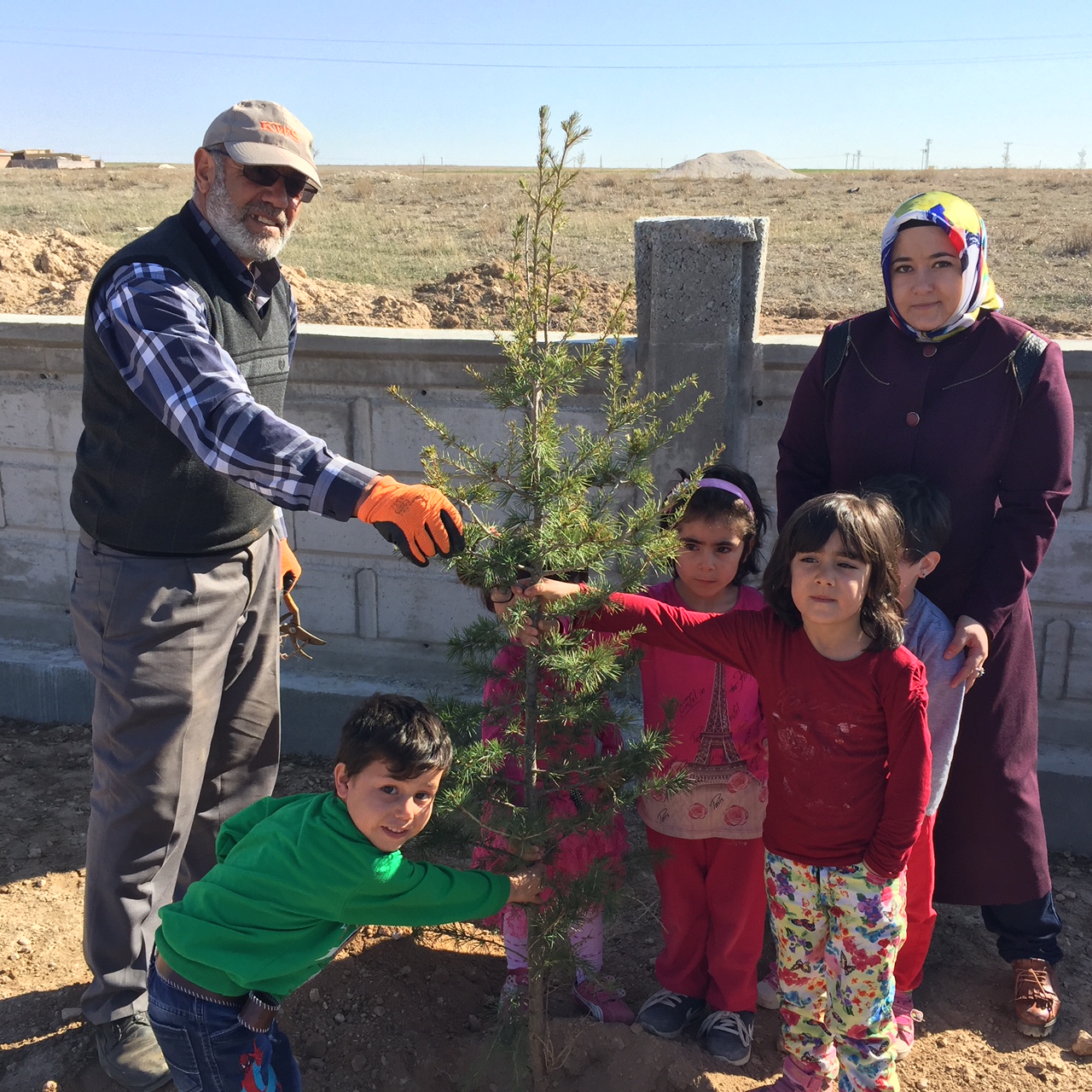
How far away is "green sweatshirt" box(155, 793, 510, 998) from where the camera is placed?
220cm

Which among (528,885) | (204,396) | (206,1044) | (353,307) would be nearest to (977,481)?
(528,885)

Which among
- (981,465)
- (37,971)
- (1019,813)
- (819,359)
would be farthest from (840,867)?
(37,971)

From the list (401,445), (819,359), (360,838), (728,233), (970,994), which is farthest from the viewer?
(401,445)

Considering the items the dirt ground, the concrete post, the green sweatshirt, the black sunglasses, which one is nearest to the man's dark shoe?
the dirt ground

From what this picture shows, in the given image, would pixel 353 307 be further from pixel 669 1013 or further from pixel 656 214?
pixel 656 214

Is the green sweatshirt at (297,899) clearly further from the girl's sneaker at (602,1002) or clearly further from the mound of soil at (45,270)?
the mound of soil at (45,270)

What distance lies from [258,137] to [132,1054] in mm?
2346

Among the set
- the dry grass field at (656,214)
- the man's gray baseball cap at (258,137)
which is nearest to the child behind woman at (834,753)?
the man's gray baseball cap at (258,137)

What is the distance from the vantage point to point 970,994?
328 cm

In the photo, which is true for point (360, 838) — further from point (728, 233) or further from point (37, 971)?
point (728, 233)

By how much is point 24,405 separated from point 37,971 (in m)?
2.43

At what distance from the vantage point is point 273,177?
108 inches

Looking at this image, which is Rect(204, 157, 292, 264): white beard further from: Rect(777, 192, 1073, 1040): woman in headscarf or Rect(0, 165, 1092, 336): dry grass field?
Rect(0, 165, 1092, 336): dry grass field

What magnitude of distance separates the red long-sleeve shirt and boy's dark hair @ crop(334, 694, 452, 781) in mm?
455
